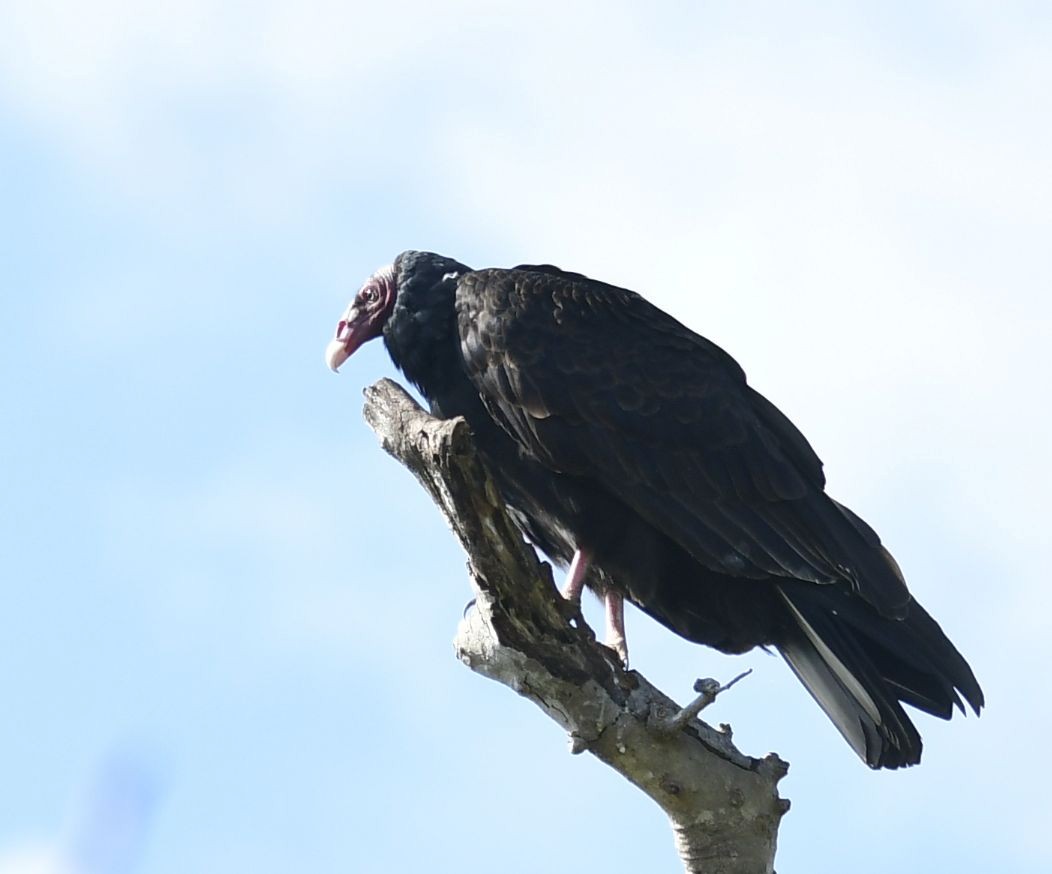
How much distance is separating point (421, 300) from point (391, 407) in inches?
40.8

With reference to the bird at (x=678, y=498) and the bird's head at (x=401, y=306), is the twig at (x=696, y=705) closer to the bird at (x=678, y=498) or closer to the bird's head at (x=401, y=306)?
the bird at (x=678, y=498)

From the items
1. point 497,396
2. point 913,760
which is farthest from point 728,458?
point 913,760

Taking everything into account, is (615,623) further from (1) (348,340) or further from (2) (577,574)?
(1) (348,340)

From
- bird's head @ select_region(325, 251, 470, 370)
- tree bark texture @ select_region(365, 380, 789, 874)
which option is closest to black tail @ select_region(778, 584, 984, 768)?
tree bark texture @ select_region(365, 380, 789, 874)

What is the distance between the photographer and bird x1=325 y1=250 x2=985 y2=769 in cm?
488

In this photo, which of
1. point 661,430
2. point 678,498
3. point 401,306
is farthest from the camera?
point 401,306

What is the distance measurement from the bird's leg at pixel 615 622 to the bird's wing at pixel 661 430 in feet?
1.22

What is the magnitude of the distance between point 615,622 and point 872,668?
859mm

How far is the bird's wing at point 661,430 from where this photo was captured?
4.99 meters

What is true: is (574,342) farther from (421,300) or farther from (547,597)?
(547,597)

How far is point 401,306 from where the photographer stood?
5551mm

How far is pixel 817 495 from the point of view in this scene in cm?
525

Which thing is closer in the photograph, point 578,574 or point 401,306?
point 578,574

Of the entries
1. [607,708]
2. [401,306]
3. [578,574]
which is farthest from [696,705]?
[401,306]
